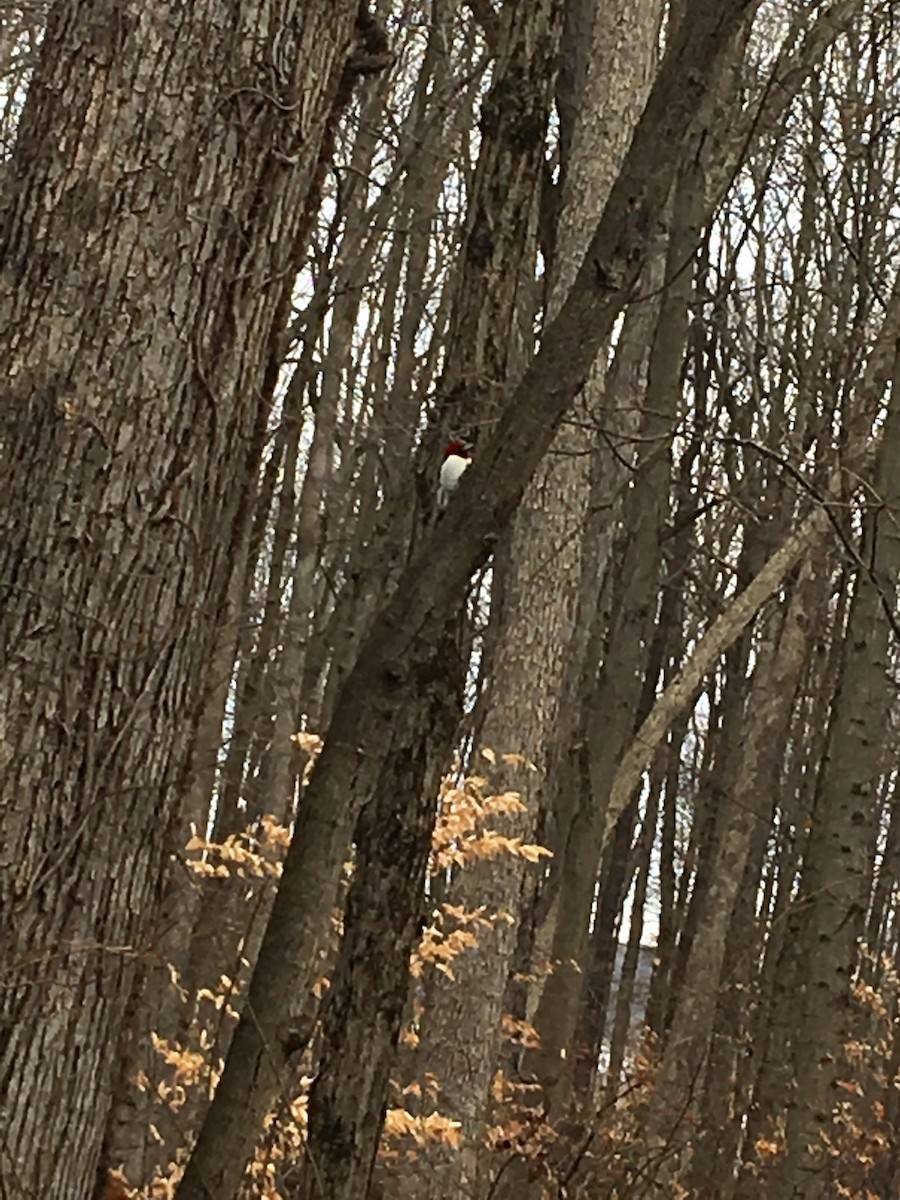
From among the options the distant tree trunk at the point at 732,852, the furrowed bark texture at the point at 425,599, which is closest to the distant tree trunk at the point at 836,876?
the distant tree trunk at the point at 732,852

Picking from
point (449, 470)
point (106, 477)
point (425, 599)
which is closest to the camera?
point (106, 477)

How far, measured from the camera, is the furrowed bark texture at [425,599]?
3340mm

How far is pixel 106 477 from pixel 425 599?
94 cm

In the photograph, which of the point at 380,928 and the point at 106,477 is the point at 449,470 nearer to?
the point at 380,928

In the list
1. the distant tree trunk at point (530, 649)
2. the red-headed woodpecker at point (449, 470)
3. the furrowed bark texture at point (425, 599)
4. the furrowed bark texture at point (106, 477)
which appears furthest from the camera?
the distant tree trunk at point (530, 649)

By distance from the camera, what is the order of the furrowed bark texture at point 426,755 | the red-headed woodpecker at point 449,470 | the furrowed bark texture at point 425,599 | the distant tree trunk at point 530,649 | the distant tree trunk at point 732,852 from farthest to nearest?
1. the distant tree trunk at point 732,852
2. the distant tree trunk at point 530,649
3. the red-headed woodpecker at point 449,470
4. the furrowed bark texture at point 426,755
5. the furrowed bark texture at point 425,599

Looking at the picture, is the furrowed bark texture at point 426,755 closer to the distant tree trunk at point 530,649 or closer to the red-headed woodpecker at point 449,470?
the red-headed woodpecker at point 449,470

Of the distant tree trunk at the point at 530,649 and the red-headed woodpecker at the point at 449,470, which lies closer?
the red-headed woodpecker at the point at 449,470

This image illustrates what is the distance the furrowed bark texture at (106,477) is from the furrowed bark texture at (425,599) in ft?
1.80

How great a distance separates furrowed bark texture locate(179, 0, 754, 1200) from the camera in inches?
131

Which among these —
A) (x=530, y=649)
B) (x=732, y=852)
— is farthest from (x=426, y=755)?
(x=732, y=852)

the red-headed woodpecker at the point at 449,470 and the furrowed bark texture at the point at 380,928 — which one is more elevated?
the red-headed woodpecker at the point at 449,470

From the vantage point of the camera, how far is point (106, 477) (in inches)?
113

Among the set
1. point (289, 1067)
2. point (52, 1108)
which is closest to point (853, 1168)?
point (289, 1067)
